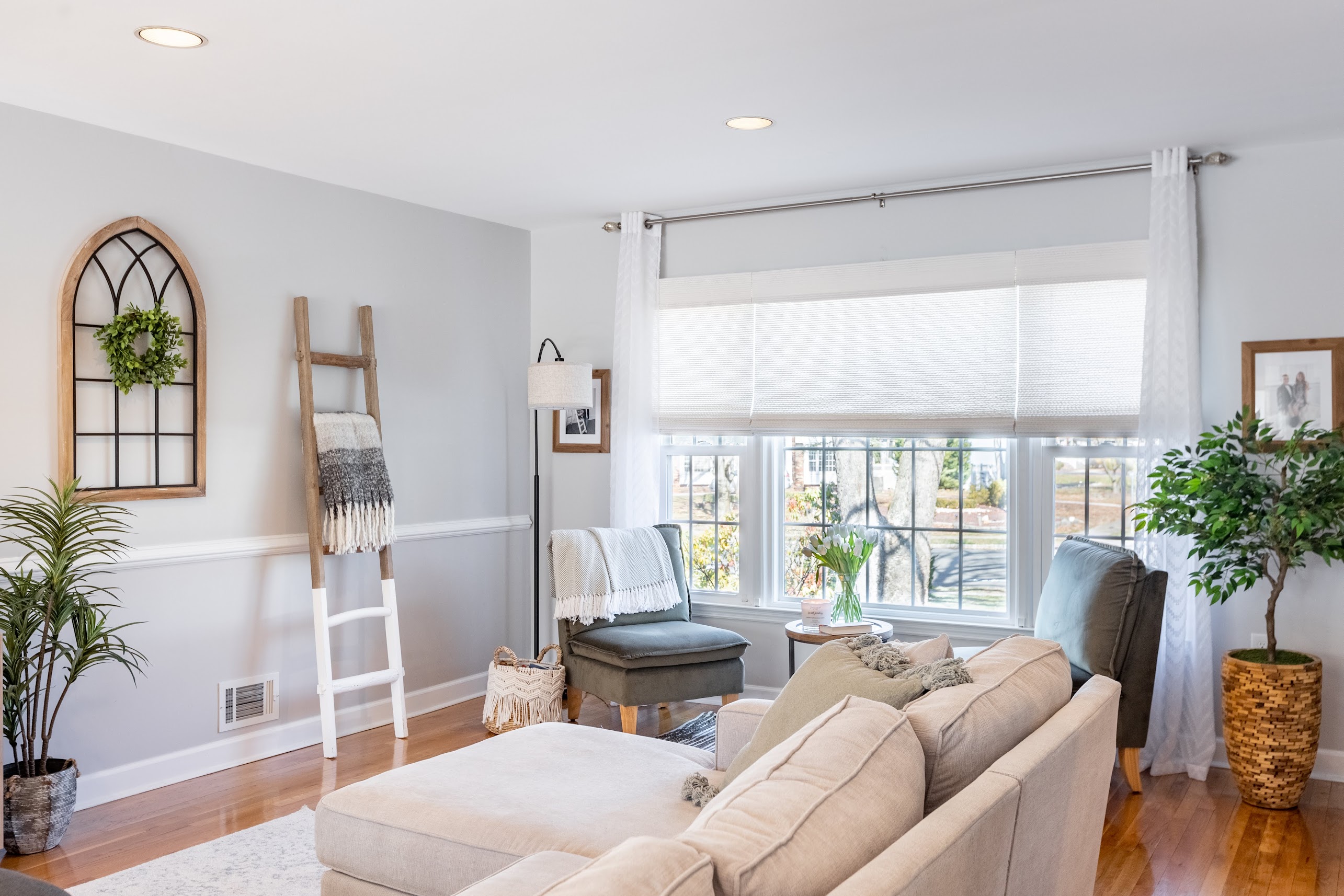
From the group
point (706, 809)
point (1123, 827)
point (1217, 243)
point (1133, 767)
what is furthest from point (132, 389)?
point (1217, 243)

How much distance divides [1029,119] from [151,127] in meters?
3.13

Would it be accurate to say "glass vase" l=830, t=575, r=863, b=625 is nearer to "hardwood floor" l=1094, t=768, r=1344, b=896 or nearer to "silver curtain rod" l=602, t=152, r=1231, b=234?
"hardwood floor" l=1094, t=768, r=1344, b=896

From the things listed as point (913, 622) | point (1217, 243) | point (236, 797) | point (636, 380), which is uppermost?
point (1217, 243)

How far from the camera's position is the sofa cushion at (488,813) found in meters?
2.24

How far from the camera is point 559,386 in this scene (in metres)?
5.02

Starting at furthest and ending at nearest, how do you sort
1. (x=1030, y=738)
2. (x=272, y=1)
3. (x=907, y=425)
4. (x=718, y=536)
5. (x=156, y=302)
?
1. (x=718, y=536)
2. (x=907, y=425)
3. (x=156, y=302)
4. (x=272, y=1)
5. (x=1030, y=738)

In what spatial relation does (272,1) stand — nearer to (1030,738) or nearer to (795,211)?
(1030,738)

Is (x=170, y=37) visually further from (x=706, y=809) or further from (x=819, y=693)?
(x=706, y=809)

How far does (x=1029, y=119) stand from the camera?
377 centimetres

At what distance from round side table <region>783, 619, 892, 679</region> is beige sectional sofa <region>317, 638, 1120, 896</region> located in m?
1.44

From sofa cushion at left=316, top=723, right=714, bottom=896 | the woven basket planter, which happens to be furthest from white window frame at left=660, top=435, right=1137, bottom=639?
sofa cushion at left=316, top=723, right=714, bottom=896

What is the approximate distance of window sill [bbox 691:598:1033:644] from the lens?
4.69 meters

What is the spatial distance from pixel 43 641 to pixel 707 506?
2.98 metres

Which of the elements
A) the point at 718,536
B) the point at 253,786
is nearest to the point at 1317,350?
the point at 718,536
